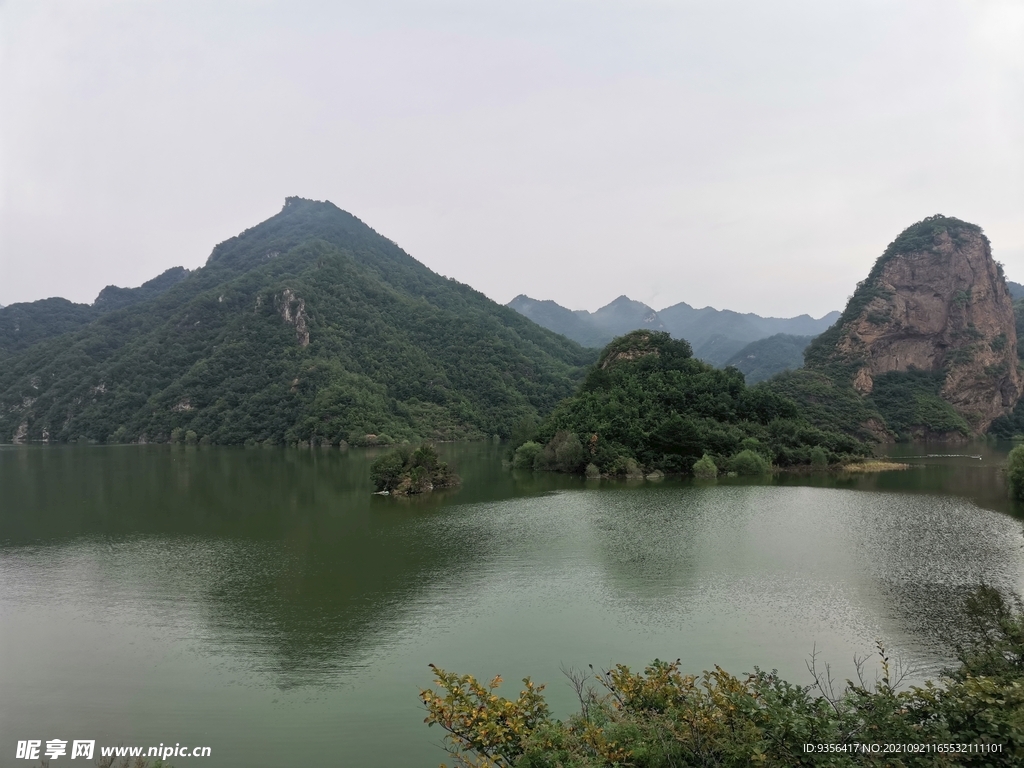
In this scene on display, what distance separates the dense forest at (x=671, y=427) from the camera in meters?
51.1

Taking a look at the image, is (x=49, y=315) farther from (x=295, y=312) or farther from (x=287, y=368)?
(x=287, y=368)

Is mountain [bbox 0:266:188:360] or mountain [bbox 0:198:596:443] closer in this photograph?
mountain [bbox 0:198:596:443]

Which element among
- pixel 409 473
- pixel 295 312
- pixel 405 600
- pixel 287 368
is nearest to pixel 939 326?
pixel 409 473

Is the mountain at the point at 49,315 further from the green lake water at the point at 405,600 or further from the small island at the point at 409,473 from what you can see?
the green lake water at the point at 405,600

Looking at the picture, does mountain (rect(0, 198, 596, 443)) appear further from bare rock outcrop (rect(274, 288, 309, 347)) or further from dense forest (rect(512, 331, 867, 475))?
dense forest (rect(512, 331, 867, 475))

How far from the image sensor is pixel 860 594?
57.7 ft

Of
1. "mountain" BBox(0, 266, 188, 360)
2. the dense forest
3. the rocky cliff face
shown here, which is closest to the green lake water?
the dense forest

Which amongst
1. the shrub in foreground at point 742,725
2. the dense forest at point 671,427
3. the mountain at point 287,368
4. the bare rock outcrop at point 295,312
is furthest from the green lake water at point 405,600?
the bare rock outcrop at point 295,312

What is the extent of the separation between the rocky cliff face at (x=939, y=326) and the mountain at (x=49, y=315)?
6545 inches

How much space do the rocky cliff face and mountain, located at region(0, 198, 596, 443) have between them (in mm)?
54613

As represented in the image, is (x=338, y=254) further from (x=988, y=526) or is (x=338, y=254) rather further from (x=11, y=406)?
(x=988, y=526)

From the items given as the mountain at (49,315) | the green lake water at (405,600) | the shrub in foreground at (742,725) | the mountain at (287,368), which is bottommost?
the green lake water at (405,600)

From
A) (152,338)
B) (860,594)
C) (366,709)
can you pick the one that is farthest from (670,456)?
(152,338)

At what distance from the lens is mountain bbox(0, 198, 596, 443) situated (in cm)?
10250
